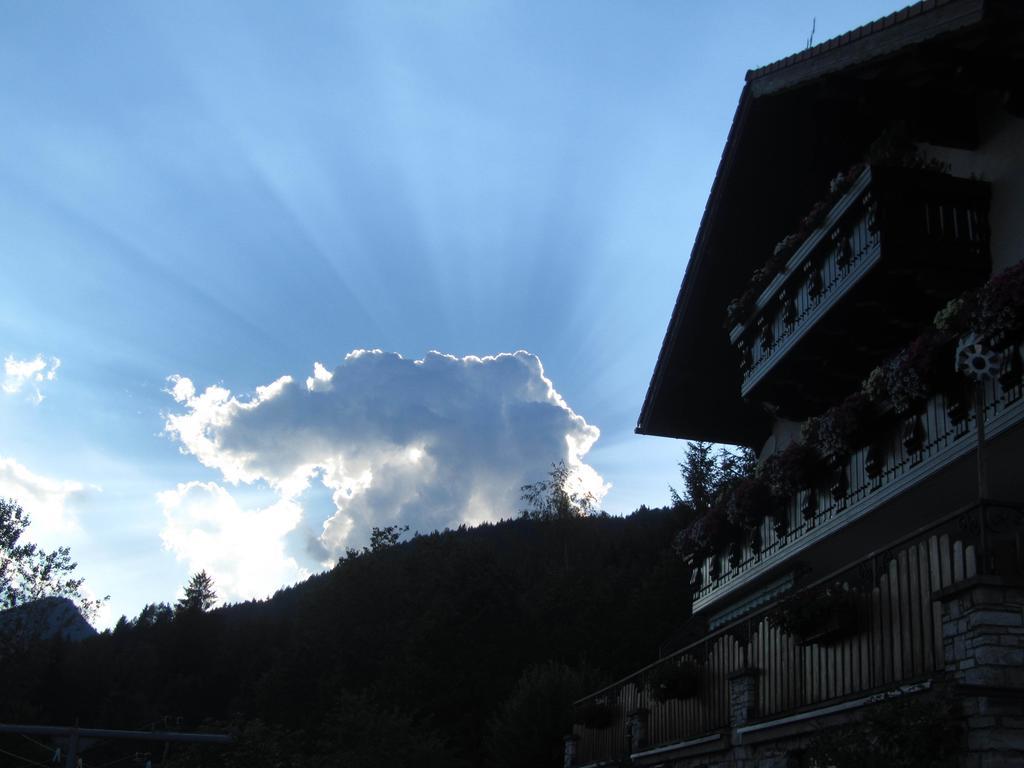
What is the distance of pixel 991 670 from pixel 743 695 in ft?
21.1

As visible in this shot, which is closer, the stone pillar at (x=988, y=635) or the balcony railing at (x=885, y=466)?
the stone pillar at (x=988, y=635)

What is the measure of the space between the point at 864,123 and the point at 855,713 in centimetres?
1032

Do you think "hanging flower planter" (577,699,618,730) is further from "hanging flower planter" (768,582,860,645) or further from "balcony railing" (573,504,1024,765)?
"hanging flower planter" (768,582,860,645)

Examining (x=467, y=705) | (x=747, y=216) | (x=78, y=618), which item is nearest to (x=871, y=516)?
(x=747, y=216)

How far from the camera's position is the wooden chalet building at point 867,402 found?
35.4ft

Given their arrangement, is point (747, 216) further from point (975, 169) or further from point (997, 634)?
point (997, 634)

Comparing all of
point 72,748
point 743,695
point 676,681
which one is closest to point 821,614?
point 743,695

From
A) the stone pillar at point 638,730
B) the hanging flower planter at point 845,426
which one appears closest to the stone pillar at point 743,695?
the hanging flower planter at point 845,426

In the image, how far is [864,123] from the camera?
18.2 metres

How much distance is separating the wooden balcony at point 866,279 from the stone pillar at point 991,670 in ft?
20.8

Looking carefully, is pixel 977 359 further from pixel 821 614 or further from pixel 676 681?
pixel 676 681

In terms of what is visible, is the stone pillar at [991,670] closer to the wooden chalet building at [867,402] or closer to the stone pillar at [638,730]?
the wooden chalet building at [867,402]

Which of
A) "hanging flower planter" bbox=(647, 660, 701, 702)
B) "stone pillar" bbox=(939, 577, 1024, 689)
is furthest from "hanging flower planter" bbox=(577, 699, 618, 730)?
"stone pillar" bbox=(939, 577, 1024, 689)

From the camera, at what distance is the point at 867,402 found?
1531 centimetres
